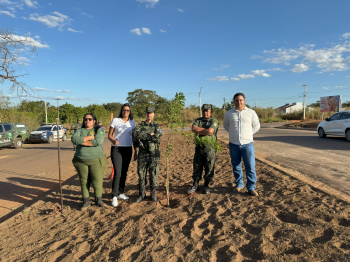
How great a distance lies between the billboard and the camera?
3222cm

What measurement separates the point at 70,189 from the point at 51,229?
2090 mm

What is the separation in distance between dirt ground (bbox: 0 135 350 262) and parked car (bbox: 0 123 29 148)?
39.2 ft

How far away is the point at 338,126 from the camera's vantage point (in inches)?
510

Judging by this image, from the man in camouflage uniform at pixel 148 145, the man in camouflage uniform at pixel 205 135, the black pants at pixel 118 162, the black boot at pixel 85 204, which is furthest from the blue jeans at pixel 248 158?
the black boot at pixel 85 204

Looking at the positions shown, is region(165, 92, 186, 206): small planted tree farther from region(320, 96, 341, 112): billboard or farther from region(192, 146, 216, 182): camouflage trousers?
region(320, 96, 341, 112): billboard

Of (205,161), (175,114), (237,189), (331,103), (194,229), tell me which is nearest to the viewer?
(194,229)

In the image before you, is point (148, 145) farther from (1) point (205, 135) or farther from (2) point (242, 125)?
(2) point (242, 125)

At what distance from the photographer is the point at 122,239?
300 cm

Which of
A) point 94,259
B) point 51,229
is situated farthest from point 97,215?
point 94,259

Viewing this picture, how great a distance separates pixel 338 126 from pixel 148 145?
13.3 meters

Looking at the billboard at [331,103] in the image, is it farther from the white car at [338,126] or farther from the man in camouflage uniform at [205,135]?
the man in camouflage uniform at [205,135]

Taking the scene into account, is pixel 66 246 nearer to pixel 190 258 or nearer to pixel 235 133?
pixel 190 258

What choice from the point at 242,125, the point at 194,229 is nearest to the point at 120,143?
the point at 194,229

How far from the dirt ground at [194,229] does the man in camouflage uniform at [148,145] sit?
476mm
